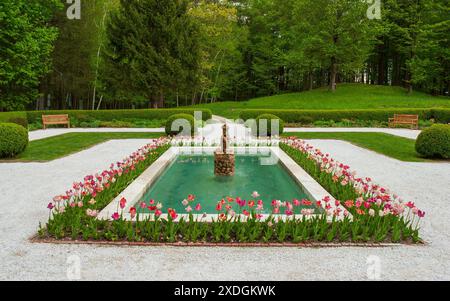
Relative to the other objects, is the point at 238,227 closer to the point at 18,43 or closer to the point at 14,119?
the point at 14,119

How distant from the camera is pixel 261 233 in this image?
5.57 meters

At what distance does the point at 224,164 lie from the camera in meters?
10.3

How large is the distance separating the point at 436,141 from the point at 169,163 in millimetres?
8546

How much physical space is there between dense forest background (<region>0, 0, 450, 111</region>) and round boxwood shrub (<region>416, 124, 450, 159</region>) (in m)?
21.8

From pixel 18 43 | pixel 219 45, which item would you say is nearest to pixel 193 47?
pixel 18 43

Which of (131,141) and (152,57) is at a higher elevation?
(152,57)

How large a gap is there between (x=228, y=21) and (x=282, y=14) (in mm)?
12707

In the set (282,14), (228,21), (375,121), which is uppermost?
(282,14)

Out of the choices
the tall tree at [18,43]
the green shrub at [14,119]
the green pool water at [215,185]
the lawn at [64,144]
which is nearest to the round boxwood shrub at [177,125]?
the lawn at [64,144]

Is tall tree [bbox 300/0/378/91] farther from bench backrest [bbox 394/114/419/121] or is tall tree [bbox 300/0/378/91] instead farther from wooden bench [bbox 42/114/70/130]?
wooden bench [bbox 42/114/70/130]

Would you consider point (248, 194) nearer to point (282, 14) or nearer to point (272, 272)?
point (272, 272)

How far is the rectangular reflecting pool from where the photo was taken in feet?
26.3

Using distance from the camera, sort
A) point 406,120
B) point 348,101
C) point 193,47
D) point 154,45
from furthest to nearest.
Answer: point 348,101 < point 193,47 < point 154,45 < point 406,120
